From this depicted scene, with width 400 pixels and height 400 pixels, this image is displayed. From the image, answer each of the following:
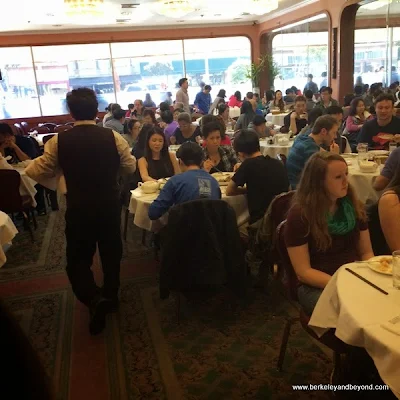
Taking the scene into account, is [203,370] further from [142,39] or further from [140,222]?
[142,39]

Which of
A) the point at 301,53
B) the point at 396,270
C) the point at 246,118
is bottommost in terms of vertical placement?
the point at 396,270

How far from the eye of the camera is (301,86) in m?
13.1

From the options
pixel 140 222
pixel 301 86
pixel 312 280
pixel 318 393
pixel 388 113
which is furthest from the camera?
pixel 301 86

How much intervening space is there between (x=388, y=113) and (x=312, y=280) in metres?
3.38

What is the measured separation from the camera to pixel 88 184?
2.88 meters

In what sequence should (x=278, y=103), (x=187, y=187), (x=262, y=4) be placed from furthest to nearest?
(x=278, y=103)
(x=262, y=4)
(x=187, y=187)

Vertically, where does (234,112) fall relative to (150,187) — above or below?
above

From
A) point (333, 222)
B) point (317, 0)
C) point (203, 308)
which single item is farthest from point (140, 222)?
point (317, 0)

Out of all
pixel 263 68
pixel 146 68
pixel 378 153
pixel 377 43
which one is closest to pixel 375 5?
pixel 377 43

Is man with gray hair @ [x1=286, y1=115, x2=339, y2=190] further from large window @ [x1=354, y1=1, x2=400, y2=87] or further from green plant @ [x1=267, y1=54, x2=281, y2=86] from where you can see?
green plant @ [x1=267, y1=54, x2=281, y2=86]

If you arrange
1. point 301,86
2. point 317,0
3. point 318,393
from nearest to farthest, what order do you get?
point 318,393
point 317,0
point 301,86

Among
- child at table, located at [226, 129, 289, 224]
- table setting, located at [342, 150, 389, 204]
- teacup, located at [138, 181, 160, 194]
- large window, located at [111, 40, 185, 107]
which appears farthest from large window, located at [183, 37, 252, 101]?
child at table, located at [226, 129, 289, 224]

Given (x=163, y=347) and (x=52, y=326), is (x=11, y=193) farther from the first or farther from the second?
(x=163, y=347)

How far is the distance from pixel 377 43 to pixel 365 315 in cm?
1004
